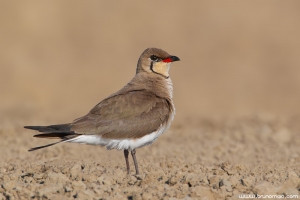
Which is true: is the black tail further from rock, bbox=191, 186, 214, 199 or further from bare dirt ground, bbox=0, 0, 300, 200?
rock, bbox=191, 186, 214, 199

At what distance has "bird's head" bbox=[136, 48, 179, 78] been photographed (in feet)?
32.1

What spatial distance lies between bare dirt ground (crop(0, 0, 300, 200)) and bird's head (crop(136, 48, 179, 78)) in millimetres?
1422

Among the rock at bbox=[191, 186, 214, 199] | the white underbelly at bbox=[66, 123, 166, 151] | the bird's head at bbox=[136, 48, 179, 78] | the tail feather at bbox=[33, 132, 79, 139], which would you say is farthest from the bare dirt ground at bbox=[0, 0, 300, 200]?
the bird's head at bbox=[136, 48, 179, 78]

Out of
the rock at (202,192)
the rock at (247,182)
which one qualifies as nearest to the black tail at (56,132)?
the rock at (202,192)

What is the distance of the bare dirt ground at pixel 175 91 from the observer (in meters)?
7.36

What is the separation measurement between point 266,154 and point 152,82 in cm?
350

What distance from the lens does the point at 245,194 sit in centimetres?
674

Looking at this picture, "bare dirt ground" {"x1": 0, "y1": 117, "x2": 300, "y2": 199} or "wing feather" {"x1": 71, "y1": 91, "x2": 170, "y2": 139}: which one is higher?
"wing feather" {"x1": 71, "y1": 91, "x2": 170, "y2": 139}

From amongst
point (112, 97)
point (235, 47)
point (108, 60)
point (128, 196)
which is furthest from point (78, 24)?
point (128, 196)

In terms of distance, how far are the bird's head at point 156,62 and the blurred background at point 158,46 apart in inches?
470

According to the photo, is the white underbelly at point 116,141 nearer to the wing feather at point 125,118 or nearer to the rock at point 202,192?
the wing feather at point 125,118

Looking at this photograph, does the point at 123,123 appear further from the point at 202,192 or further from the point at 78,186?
the point at 202,192

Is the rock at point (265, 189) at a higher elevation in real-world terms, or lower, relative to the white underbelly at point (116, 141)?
lower

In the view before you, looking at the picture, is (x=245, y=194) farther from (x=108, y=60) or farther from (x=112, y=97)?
(x=108, y=60)
